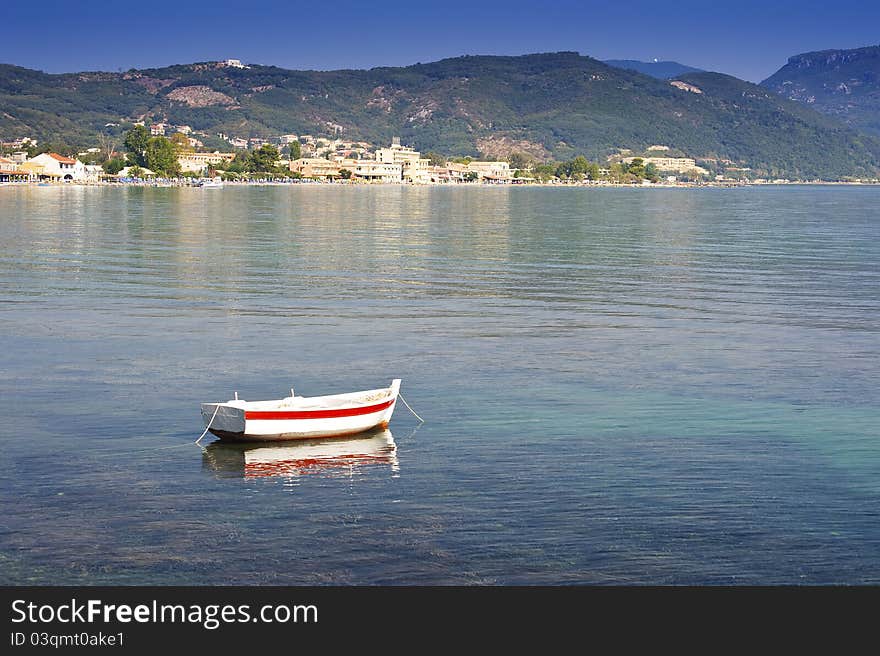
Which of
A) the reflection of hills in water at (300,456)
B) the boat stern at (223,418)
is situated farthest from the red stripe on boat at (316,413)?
the reflection of hills in water at (300,456)

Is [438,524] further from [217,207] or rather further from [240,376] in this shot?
[217,207]

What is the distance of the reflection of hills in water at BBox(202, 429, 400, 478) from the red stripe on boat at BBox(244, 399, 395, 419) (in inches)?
21.9

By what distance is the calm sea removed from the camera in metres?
17.1

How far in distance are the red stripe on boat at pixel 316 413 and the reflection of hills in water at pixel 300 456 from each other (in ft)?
1.83

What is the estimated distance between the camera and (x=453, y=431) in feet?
79.2

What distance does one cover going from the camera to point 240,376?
29156 mm

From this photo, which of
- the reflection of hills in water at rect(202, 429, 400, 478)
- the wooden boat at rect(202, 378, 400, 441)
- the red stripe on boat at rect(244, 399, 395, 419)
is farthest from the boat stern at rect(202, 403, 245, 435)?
the reflection of hills in water at rect(202, 429, 400, 478)

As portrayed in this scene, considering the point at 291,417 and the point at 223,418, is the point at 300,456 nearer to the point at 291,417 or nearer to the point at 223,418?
the point at 291,417

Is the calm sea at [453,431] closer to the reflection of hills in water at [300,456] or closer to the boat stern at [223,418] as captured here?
the reflection of hills in water at [300,456]

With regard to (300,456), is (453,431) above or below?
above

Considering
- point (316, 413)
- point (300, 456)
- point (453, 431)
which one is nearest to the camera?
point (300, 456)

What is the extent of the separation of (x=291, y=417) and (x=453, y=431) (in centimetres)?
358

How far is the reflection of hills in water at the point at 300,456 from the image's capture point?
69.8ft

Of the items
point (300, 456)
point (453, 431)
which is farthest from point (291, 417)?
point (453, 431)
